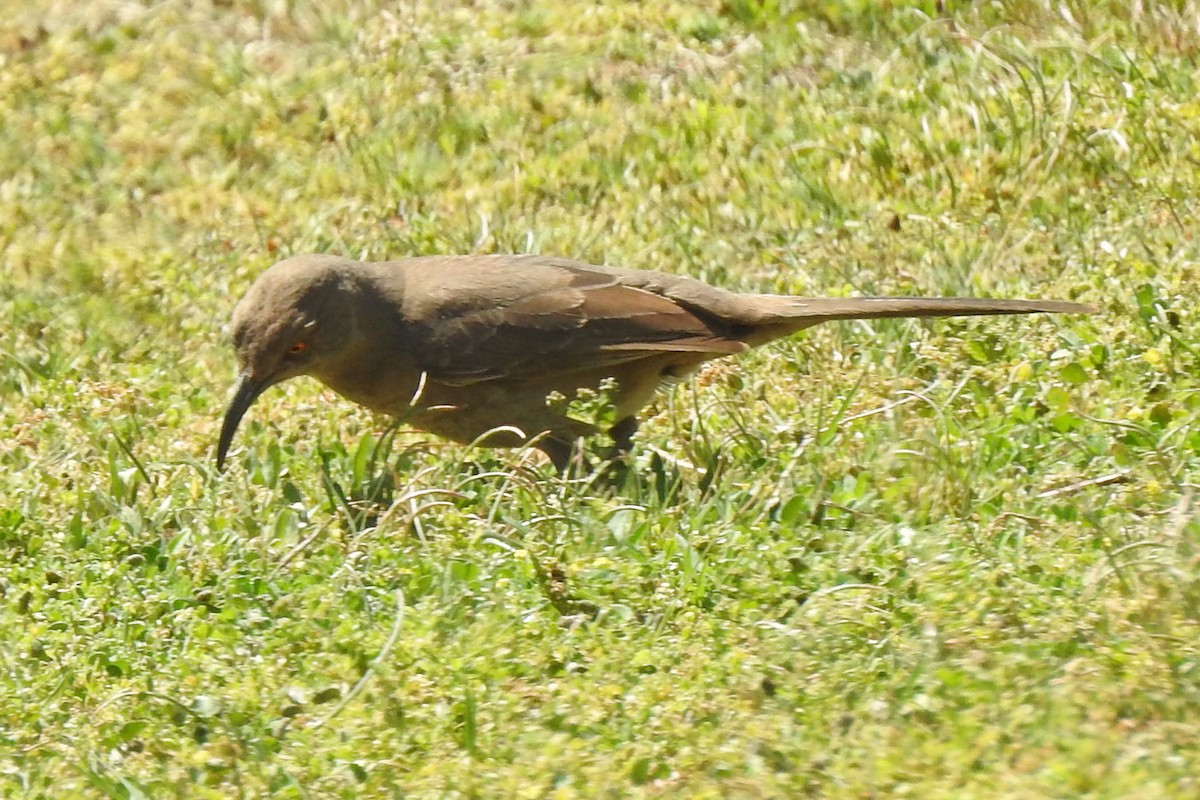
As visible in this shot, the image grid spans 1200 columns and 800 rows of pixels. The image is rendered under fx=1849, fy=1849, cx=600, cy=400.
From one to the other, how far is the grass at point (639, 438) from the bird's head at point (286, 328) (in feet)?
1.04

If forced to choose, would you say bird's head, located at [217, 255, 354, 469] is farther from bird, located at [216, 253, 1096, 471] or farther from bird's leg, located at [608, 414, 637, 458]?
bird's leg, located at [608, 414, 637, 458]

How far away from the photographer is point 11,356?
24.6 ft

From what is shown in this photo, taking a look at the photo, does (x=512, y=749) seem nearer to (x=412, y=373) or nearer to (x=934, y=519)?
(x=934, y=519)

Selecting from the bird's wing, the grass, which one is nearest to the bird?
the bird's wing

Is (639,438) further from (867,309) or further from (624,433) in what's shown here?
(867,309)

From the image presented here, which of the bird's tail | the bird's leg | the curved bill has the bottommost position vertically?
the bird's leg

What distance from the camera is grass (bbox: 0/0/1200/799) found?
432 cm

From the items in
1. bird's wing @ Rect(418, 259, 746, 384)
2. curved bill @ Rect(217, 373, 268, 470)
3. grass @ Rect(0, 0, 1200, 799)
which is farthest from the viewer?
bird's wing @ Rect(418, 259, 746, 384)

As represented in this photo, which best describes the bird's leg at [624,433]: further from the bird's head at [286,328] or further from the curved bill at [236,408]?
the curved bill at [236,408]

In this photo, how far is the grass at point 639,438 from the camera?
14.2 ft

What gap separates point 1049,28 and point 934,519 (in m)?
4.31

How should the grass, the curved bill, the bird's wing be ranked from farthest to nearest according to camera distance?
the bird's wing, the curved bill, the grass

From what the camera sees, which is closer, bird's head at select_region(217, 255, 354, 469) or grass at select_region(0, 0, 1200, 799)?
grass at select_region(0, 0, 1200, 799)

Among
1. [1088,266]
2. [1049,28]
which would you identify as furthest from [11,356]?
[1049,28]
